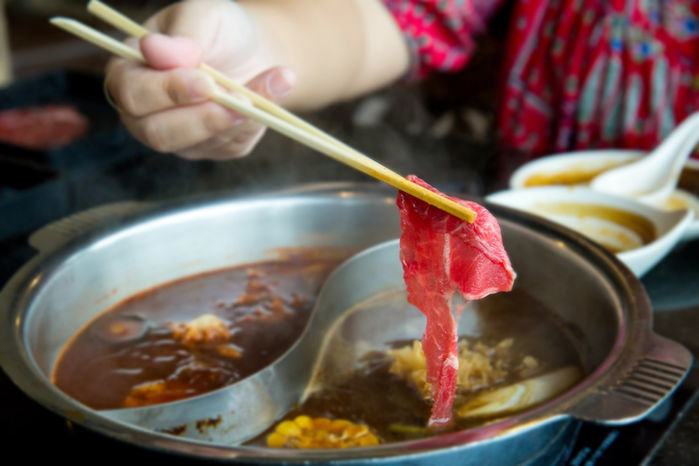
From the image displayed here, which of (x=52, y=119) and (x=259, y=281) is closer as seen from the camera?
(x=259, y=281)

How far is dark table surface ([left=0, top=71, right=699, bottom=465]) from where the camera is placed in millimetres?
1130

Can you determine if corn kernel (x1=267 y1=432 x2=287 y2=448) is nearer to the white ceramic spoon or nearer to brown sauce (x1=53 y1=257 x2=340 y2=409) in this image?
brown sauce (x1=53 y1=257 x2=340 y2=409)

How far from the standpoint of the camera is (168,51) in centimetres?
127

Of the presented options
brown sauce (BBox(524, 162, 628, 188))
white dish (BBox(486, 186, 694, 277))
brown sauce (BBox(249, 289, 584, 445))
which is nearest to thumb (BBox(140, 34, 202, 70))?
brown sauce (BBox(249, 289, 584, 445))

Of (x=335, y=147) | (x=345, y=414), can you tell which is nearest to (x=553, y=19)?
(x=335, y=147)

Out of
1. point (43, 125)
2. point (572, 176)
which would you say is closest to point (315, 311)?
point (572, 176)

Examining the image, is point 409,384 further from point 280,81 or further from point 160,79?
point 160,79

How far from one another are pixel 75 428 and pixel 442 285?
58cm

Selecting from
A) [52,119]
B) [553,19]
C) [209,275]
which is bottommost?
[52,119]

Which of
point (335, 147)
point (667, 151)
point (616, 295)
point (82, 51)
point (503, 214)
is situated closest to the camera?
point (335, 147)

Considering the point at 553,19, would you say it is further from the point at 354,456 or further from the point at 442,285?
the point at 354,456

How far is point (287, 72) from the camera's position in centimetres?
133

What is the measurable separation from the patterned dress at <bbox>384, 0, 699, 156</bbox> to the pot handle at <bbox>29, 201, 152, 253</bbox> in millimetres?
1341

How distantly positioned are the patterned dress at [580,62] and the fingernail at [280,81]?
4.04ft
